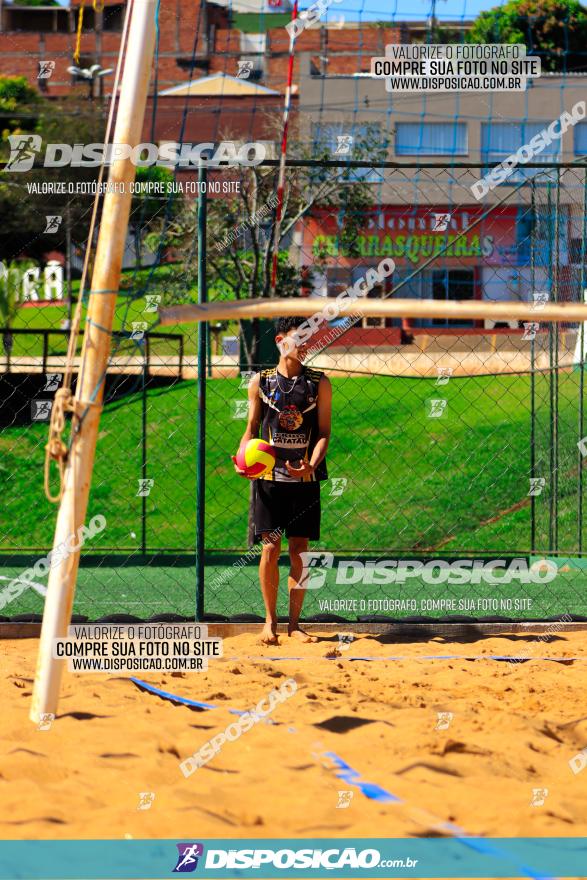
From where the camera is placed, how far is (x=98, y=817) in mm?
3664

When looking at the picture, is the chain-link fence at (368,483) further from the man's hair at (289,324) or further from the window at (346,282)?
the window at (346,282)

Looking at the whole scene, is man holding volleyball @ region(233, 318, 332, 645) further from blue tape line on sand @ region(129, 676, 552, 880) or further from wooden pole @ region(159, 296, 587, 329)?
wooden pole @ region(159, 296, 587, 329)

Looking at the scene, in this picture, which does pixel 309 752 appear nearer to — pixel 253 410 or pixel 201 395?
pixel 253 410

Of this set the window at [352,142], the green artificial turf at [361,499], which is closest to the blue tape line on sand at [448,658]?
the green artificial turf at [361,499]

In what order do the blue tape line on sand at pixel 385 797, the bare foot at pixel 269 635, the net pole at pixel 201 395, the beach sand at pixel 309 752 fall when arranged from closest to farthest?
1. the blue tape line on sand at pixel 385 797
2. the beach sand at pixel 309 752
3. the bare foot at pixel 269 635
4. the net pole at pixel 201 395

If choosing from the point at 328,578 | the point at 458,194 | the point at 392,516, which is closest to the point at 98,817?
the point at 328,578

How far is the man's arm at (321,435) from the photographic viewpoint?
6.75 m

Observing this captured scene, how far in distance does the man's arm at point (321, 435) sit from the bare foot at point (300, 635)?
3.10 ft

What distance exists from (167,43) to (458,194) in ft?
73.2

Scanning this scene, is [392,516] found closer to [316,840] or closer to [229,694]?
[229,694]

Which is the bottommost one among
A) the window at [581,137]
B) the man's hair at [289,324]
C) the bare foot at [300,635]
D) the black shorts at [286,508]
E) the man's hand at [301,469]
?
the bare foot at [300,635]

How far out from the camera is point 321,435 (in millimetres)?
6816

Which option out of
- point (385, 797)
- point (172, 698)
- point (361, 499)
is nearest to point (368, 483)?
point (361, 499)

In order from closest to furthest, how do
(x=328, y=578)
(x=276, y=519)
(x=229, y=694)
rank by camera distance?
(x=229, y=694) < (x=276, y=519) < (x=328, y=578)
